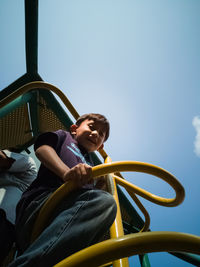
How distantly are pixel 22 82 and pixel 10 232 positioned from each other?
73.8 inches

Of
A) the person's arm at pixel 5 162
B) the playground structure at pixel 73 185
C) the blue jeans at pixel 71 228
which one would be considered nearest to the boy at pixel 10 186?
the person's arm at pixel 5 162

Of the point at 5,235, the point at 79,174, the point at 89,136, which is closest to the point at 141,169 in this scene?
the point at 79,174

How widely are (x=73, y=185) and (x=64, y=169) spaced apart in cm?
10

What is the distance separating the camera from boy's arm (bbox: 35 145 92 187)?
0.73m

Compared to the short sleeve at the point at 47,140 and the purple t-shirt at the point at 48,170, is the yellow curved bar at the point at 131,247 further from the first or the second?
the short sleeve at the point at 47,140

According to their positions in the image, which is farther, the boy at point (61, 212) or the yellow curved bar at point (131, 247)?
the boy at point (61, 212)

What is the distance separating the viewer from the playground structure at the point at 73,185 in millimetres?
505

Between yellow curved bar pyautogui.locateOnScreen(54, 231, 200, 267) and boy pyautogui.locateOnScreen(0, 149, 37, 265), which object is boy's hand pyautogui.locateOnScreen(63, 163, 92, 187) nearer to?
yellow curved bar pyautogui.locateOnScreen(54, 231, 200, 267)

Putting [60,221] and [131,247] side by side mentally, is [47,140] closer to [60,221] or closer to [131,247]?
[60,221]

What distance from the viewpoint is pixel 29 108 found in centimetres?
247

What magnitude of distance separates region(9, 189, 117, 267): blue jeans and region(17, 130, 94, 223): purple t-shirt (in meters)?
0.07

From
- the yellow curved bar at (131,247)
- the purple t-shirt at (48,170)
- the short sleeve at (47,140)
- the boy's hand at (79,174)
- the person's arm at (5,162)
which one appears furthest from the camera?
the person's arm at (5,162)

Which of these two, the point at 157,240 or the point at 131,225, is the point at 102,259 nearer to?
the point at 157,240

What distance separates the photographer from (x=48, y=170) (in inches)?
38.5
